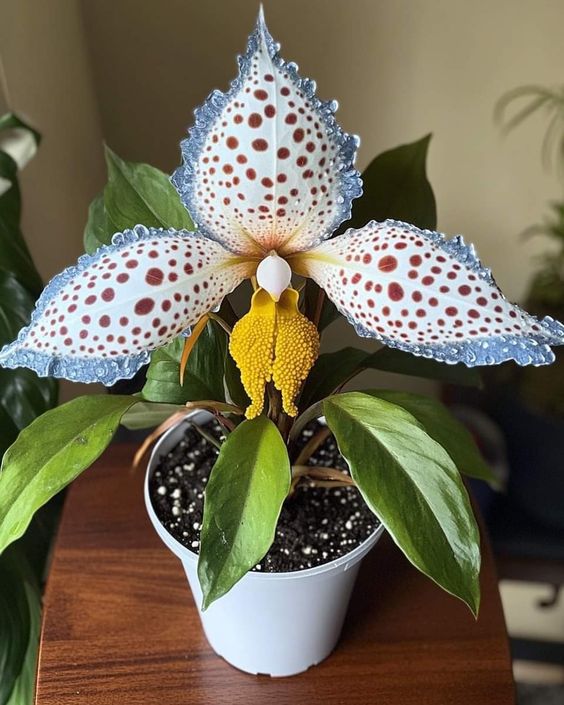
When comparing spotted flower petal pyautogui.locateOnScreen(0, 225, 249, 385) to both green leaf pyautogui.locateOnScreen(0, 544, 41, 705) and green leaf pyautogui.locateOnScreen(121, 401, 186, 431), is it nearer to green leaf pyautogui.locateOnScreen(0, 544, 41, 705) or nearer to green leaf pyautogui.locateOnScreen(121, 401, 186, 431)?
green leaf pyautogui.locateOnScreen(121, 401, 186, 431)

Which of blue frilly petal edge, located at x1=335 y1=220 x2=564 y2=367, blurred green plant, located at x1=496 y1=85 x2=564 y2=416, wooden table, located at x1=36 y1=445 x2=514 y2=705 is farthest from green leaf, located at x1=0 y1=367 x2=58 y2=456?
blurred green plant, located at x1=496 y1=85 x2=564 y2=416

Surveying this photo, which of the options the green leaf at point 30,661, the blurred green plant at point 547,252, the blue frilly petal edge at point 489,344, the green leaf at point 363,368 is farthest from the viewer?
the blurred green plant at point 547,252

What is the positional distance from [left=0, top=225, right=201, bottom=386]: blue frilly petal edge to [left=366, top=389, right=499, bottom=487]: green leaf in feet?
0.88

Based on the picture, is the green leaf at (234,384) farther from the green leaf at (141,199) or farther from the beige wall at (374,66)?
the beige wall at (374,66)

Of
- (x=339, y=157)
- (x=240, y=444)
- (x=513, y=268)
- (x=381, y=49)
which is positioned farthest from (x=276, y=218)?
(x=513, y=268)

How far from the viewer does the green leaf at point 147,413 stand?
2.15ft

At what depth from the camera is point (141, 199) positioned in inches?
25.5

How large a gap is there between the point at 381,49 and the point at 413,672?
0.82 meters

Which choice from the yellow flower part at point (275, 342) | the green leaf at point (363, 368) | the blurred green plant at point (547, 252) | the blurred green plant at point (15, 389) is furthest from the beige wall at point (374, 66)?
the yellow flower part at point (275, 342)

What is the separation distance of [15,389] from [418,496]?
1.59 ft

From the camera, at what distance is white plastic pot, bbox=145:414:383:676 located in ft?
2.06

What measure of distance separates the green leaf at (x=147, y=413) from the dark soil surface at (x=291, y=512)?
6cm

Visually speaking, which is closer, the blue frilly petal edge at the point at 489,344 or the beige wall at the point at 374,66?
the blue frilly petal edge at the point at 489,344

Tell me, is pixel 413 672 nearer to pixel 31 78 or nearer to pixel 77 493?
pixel 77 493
